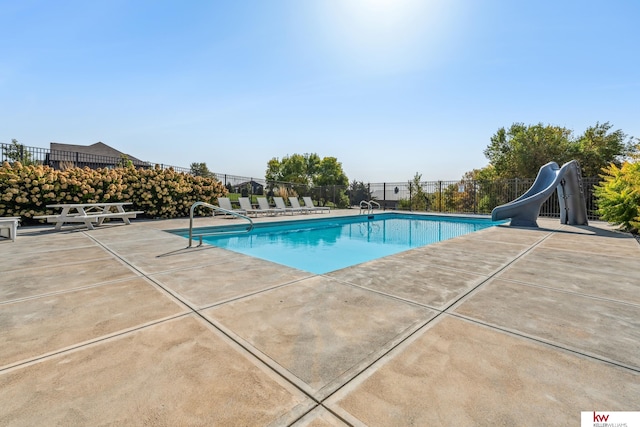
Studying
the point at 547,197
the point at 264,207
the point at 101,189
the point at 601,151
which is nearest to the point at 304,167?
the point at 264,207

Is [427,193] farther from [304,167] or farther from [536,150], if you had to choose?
[304,167]

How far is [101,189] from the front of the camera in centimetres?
908

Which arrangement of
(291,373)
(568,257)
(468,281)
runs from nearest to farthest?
(291,373) → (468,281) → (568,257)

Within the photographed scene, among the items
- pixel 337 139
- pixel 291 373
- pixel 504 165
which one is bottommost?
pixel 291 373

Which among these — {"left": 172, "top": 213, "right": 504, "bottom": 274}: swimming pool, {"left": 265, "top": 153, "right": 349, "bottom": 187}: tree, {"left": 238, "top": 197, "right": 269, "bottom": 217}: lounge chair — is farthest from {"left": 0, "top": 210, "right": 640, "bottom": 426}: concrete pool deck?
{"left": 265, "top": 153, "right": 349, "bottom": 187}: tree

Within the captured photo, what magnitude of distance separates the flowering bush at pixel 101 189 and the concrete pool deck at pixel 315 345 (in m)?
5.89

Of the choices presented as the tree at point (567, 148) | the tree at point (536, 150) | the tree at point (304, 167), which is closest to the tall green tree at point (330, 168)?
the tree at point (304, 167)

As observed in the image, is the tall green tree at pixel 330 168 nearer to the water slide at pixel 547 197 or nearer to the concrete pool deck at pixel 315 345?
the water slide at pixel 547 197

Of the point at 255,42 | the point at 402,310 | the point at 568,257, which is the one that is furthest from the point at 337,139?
the point at 402,310

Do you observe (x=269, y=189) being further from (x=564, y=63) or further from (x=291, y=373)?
(x=291, y=373)

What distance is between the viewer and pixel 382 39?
8.62 m

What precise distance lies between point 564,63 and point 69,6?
50.4ft

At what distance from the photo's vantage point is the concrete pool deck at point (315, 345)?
131cm

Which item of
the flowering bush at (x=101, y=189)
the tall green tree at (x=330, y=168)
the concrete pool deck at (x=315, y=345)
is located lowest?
the concrete pool deck at (x=315, y=345)
